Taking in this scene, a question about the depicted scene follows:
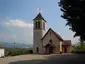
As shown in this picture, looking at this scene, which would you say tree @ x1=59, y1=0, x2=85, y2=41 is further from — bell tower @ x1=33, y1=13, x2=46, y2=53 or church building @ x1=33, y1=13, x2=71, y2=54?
bell tower @ x1=33, y1=13, x2=46, y2=53

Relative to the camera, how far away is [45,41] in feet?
205

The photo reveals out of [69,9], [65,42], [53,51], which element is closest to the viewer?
[69,9]

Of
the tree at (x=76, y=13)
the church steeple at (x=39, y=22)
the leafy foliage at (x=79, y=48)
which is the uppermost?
the church steeple at (x=39, y=22)

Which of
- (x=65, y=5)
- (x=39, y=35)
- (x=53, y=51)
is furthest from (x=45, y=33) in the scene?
(x=65, y=5)

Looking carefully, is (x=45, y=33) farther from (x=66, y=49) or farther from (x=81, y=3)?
(x=81, y=3)

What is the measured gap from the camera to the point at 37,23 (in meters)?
64.8

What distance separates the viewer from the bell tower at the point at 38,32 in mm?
62719

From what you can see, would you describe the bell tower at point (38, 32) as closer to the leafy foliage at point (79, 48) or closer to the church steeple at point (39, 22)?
the church steeple at point (39, 22)

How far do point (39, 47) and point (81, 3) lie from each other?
40334 mm

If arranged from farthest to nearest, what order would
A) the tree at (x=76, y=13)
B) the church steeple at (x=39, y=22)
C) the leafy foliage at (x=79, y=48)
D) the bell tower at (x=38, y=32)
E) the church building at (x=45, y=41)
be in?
the church steeple at (x=39, y=22), the bell tower at (x=38, y=32), the church building at (x=45, y=41), the leafy foliage at (x=79, y=48), the tree at (x=76, y=13)

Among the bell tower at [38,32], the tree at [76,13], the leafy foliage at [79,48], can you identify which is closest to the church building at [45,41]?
the bell tower at [38,32]

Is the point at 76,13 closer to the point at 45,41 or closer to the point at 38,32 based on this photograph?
the point at 45,41

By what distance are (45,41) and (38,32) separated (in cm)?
364

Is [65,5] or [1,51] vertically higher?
[65,5]
